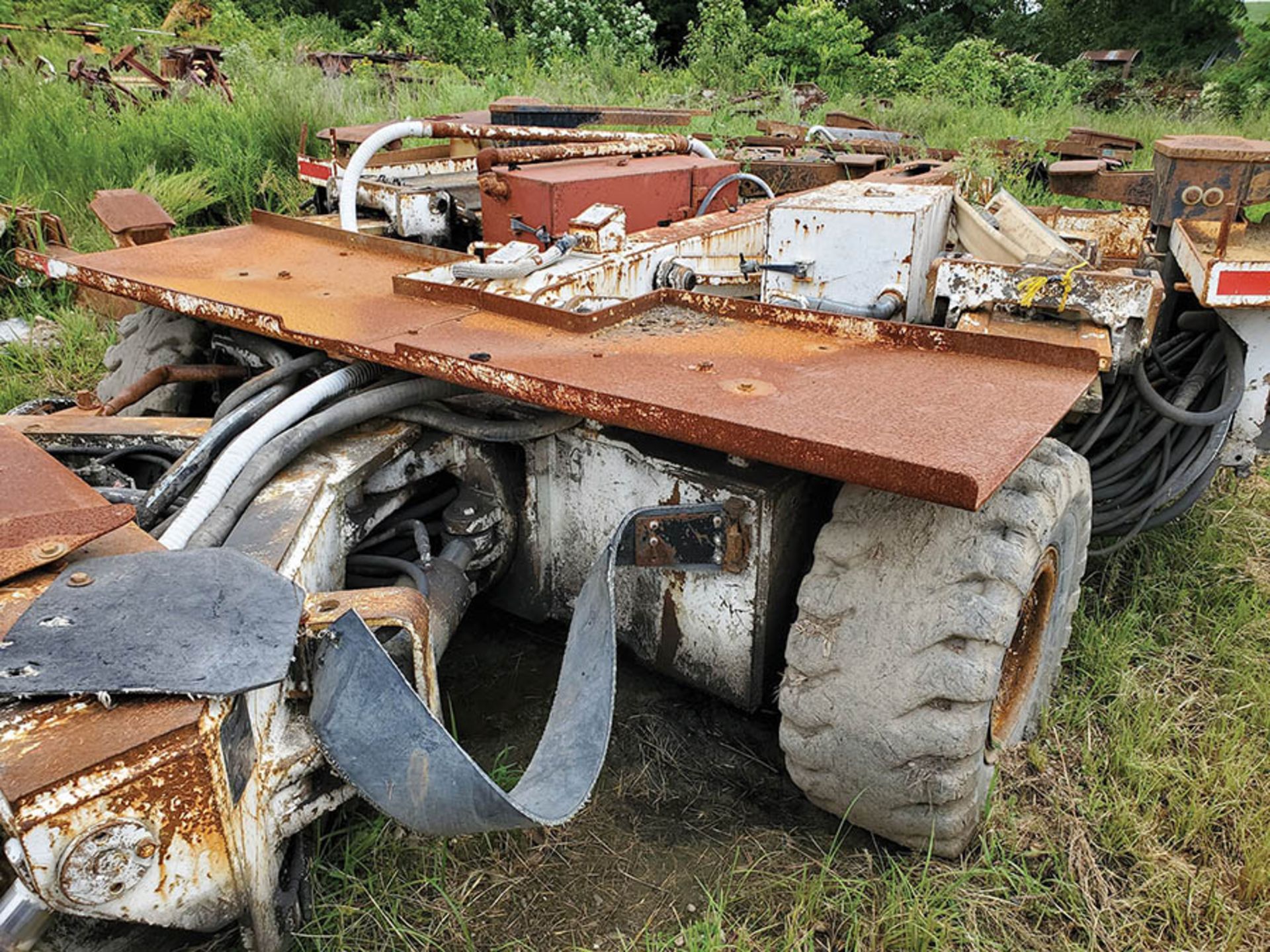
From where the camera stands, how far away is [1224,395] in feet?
9.00

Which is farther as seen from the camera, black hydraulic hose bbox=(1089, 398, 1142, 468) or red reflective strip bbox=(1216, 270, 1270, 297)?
black hydraulic hose bbox=(1089, 398, 1142, 468)

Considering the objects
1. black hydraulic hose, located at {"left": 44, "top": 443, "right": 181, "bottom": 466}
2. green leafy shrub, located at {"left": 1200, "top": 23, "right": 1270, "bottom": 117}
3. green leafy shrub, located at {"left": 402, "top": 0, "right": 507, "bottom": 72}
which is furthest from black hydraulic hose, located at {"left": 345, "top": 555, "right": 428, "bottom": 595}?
green leafy shrub, located at {"left": 1200, "top": 23, "right": 1270, "bottom": 117}

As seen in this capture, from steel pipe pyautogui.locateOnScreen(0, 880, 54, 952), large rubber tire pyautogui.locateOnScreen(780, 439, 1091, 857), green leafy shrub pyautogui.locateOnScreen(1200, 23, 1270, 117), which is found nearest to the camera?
steel pipe pyautogui.locateOnScreen(0, 880, 54, 952)

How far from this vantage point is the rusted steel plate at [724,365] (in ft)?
5.01

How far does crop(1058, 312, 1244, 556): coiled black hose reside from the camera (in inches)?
108

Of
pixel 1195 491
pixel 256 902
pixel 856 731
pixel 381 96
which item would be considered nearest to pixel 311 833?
pixel 256 902

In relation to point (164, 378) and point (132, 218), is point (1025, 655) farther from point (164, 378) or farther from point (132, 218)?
point (132, 218)

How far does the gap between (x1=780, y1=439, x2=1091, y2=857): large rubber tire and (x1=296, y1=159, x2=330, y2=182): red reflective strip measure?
2764mm

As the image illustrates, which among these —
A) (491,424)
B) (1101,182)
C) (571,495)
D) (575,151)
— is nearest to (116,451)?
(491,424)

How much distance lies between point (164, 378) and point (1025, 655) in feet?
7.19

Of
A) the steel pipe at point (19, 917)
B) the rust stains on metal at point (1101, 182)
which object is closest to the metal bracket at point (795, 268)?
the rust stains on metal at point (1101, 182)

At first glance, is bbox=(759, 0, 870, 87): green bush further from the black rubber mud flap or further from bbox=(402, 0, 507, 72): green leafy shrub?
the black rubber mud flap

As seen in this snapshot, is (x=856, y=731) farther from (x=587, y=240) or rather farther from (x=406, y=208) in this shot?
(x=406, y=208)

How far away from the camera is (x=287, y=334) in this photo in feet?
7.09
